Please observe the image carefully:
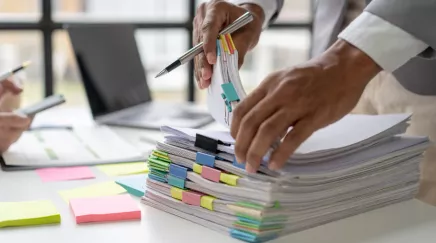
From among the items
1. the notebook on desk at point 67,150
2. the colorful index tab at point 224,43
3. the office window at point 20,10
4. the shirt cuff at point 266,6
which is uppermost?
the office window at point 20,10

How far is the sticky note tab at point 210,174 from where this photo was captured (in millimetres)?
884

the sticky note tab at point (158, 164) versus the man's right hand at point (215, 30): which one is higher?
the man's right hand at point (215, 30)

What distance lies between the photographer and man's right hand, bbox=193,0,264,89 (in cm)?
102

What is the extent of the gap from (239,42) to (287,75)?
35 centimetres

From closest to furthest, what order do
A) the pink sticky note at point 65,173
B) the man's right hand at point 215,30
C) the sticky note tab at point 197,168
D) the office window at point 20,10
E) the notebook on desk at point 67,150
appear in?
the sticky note tab at point 197,168
the man's right hand at point 215,30
the pink sticky note at point 65,173
the notebook on desk at point 67,150
the office window at point 20,10

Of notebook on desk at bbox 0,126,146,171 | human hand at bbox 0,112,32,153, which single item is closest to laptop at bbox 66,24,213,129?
notebook on desk at bbox 0,126,146,171

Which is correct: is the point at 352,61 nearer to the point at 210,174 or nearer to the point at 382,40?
the point at 382,40

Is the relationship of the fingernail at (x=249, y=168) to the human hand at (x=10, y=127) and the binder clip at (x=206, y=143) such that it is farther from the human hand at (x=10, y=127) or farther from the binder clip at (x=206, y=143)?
the human hand at (x=10, y=127)

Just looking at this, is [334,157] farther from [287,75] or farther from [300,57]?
[300,57]

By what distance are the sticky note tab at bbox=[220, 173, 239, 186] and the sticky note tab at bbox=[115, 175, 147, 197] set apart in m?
0.20

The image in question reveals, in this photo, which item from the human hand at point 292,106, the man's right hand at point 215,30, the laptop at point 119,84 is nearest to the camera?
the human hand at point 292,106

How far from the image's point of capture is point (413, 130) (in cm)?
122

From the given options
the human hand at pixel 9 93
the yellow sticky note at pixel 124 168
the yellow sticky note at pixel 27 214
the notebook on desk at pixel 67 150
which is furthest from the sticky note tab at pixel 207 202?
the human hand at pixel 9 93

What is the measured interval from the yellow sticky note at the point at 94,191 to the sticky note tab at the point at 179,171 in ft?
0.55
